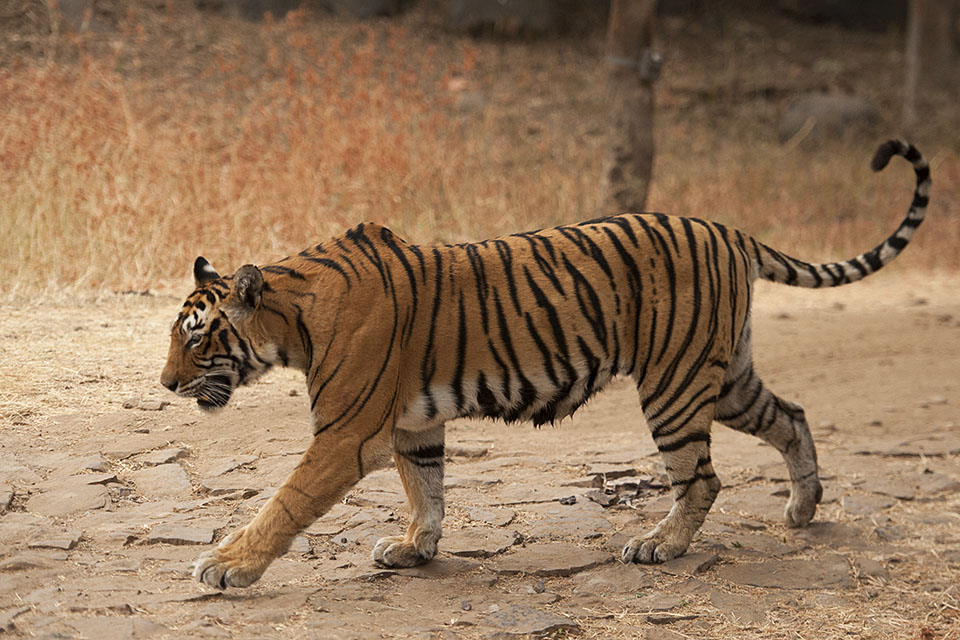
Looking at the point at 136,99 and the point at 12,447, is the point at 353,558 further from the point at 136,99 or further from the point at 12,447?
the point at 136,99

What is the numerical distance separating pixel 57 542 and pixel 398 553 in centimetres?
120

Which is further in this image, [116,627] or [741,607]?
[741,607]

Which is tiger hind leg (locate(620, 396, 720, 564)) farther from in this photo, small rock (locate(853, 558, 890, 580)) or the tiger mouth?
the tiger mouth

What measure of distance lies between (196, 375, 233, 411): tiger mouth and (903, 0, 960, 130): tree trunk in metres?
13.5

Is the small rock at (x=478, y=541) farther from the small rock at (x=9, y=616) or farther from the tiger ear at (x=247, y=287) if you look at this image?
the small rock at (x=9, y=616)

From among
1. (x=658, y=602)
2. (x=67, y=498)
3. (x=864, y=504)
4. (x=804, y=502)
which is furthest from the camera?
(x=864, y=504)

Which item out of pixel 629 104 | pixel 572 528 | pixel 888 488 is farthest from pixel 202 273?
pixel 629 104

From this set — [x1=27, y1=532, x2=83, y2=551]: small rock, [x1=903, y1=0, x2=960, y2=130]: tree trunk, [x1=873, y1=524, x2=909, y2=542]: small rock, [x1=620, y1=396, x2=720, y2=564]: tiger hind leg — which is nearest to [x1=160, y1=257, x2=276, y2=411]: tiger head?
[x1=27, y1=532, x2=83, y2=551]: small rock

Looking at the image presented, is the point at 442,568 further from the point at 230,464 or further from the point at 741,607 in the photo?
the point at 230,464

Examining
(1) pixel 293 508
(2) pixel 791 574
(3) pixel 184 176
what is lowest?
(2) pixel 791 574

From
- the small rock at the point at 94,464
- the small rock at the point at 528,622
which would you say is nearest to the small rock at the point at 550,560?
the small rock at the point at 528,622

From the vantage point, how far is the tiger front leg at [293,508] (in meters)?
3.55

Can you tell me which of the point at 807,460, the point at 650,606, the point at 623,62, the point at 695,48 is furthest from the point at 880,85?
the point at 650,606

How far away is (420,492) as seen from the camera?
162 inches
